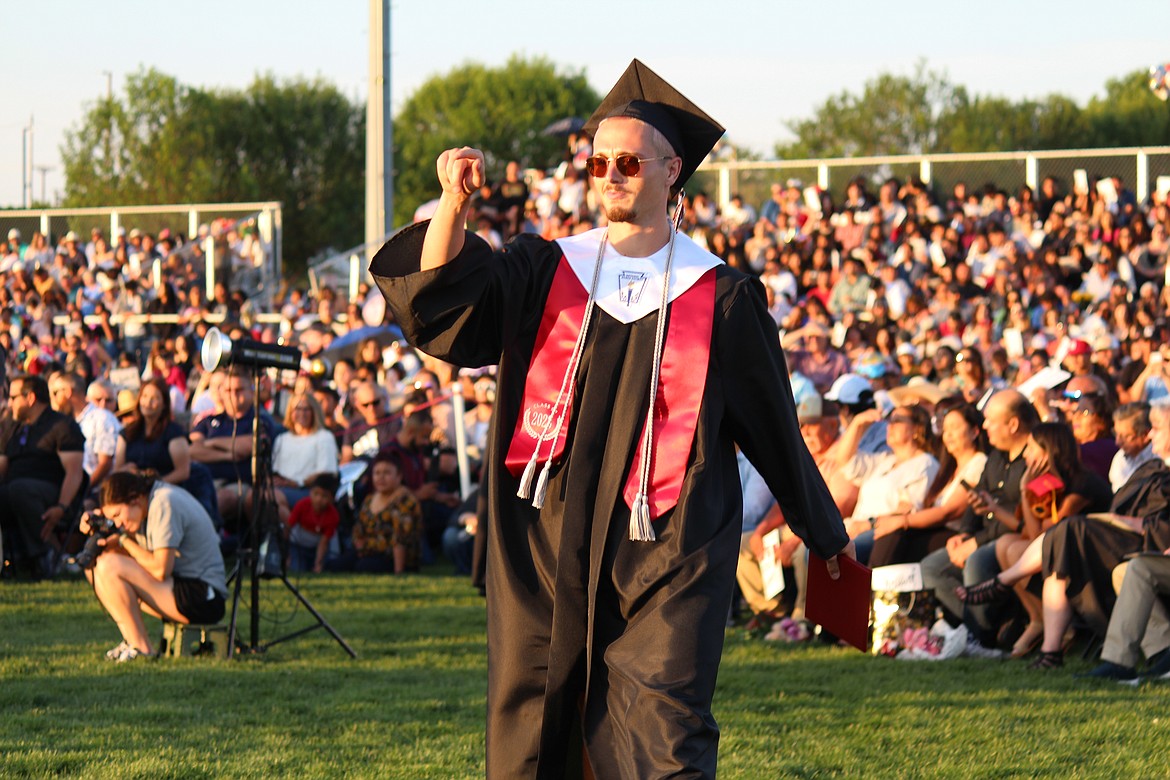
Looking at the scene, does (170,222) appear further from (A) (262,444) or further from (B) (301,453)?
(A) (262,444)

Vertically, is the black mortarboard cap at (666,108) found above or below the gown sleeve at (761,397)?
above

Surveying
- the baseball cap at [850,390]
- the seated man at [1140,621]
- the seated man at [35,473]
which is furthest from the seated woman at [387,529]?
the seated man at [1140,621]

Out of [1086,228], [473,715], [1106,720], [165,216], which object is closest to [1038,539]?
[1106,720]

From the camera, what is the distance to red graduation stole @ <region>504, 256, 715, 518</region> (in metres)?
4.20

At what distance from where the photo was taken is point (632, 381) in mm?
4262

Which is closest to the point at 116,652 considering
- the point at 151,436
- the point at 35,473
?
the point at 151,436

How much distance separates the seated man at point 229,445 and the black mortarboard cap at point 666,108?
345 inches

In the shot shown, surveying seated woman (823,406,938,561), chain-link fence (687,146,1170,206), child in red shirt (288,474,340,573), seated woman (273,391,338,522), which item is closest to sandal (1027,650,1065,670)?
seated woman (823,406,938,561)

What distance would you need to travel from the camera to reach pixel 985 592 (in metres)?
9.05

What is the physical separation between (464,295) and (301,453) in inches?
389

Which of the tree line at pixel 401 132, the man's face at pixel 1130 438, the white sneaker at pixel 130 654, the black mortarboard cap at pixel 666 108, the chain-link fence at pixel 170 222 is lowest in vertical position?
the white sneaker at pixel 130 654

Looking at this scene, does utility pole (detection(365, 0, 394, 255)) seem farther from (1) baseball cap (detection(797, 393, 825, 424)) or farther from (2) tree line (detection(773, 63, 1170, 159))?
(2) tree line (detection(773, 63, 1170, 159))

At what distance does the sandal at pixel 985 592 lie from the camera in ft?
29.6

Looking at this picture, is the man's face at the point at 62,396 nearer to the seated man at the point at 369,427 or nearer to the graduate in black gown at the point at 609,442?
the seated man at the point at 369,427
